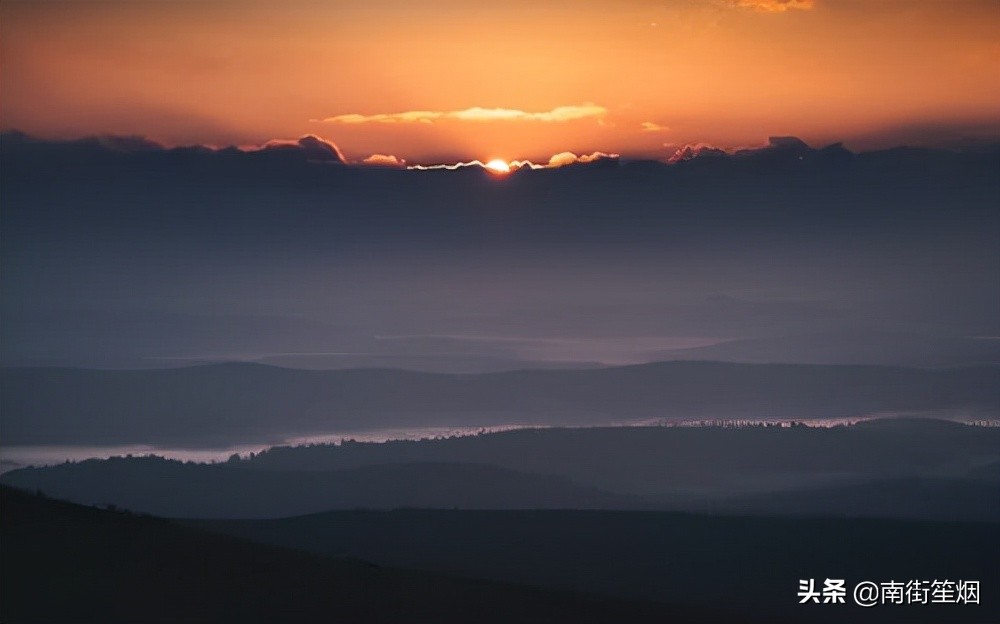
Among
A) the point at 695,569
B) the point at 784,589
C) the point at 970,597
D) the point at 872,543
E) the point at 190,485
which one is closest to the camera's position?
the point at 970,597

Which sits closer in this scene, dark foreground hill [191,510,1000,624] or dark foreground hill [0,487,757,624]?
dark foreground hill [0,487,757,624]

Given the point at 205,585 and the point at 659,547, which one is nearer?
the point at 205,585

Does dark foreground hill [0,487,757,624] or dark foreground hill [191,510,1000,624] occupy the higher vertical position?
dark foreground hill [0,487,757,624]

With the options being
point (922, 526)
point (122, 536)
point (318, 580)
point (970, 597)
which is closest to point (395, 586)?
point (318, 580)

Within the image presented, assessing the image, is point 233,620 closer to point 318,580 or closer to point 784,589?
point 318,580

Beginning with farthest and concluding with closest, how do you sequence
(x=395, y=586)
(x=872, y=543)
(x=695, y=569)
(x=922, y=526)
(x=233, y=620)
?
(x=922, y=526) < (x=872, y=543) < (x=695, y=569) < (x=395, y=586) < (x=233, y=620)
